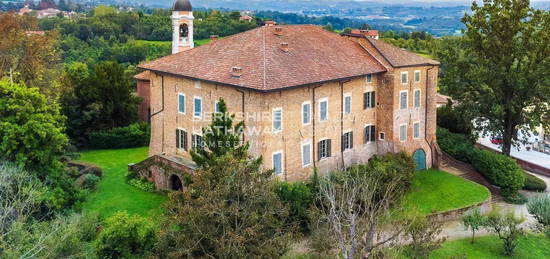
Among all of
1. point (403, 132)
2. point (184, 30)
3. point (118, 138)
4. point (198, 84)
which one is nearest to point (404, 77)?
point (403, 132)

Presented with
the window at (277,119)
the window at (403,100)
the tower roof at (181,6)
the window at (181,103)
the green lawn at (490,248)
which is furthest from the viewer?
the tower roof at (181,6)

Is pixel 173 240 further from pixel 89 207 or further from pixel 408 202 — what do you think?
pixel 408 202

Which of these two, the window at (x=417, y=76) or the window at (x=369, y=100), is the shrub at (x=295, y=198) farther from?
the window at (x=417, y=76)

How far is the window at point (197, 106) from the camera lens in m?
35.4

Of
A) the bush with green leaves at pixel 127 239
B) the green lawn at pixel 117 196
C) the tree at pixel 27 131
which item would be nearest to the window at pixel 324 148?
the green lawn at pixel 117 196

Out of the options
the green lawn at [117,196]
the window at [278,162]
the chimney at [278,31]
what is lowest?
the green lawn at [117,196]

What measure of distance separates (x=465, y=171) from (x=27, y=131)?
3475cm

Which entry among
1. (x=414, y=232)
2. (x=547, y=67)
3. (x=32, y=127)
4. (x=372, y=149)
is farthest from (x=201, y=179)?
(x=547, y=67)

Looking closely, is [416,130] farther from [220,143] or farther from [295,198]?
[220,143]

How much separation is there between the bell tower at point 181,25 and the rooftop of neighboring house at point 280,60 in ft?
41.5

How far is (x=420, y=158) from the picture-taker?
1686 inches

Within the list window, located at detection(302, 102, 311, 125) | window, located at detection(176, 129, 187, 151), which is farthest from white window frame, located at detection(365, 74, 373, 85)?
window, located at detection(176, 129, 187, 151)

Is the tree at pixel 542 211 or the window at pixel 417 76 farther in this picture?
the window at pixel 417 76

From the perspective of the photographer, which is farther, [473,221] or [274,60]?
[274,60]
